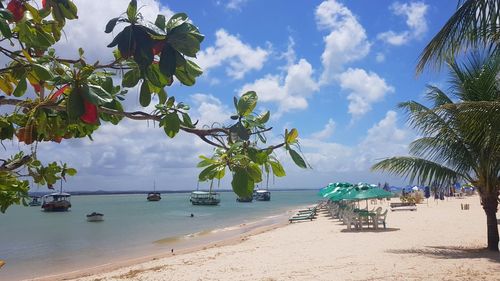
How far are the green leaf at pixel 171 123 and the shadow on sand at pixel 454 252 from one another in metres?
8.96

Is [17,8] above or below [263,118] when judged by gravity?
above

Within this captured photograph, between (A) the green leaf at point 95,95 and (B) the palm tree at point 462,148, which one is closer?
(A) the green leaf at point 95,95

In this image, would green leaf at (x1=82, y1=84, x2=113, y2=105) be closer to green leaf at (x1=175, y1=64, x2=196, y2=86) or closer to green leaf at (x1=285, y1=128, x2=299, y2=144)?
green leaf at (x1=175, y1=64, x2=196, y2=86)

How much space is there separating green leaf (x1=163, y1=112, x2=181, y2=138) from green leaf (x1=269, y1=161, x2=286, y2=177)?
301mm

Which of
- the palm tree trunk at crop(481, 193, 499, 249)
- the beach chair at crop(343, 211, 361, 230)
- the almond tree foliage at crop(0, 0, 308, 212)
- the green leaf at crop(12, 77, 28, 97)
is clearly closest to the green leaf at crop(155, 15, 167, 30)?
the almond tree foliage at crop(0, 0, 308, 212)

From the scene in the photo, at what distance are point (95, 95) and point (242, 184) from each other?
42 cm

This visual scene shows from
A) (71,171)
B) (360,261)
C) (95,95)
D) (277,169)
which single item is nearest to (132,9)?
(95,95)

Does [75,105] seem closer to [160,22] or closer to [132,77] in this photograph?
[160,22]

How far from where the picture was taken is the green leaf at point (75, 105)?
3.03 ft

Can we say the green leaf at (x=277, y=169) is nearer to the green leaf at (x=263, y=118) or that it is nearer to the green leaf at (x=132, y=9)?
the green leaf at (x=263, y=118)

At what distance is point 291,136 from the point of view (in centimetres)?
115

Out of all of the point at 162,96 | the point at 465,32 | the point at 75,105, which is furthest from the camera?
the point at 465,32

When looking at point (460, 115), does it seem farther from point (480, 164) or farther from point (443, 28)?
point (480, 164)

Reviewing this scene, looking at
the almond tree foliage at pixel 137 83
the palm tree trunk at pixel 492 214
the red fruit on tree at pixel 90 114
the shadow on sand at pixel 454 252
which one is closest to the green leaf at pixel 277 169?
the almond tree foliage at pixel 137 83
